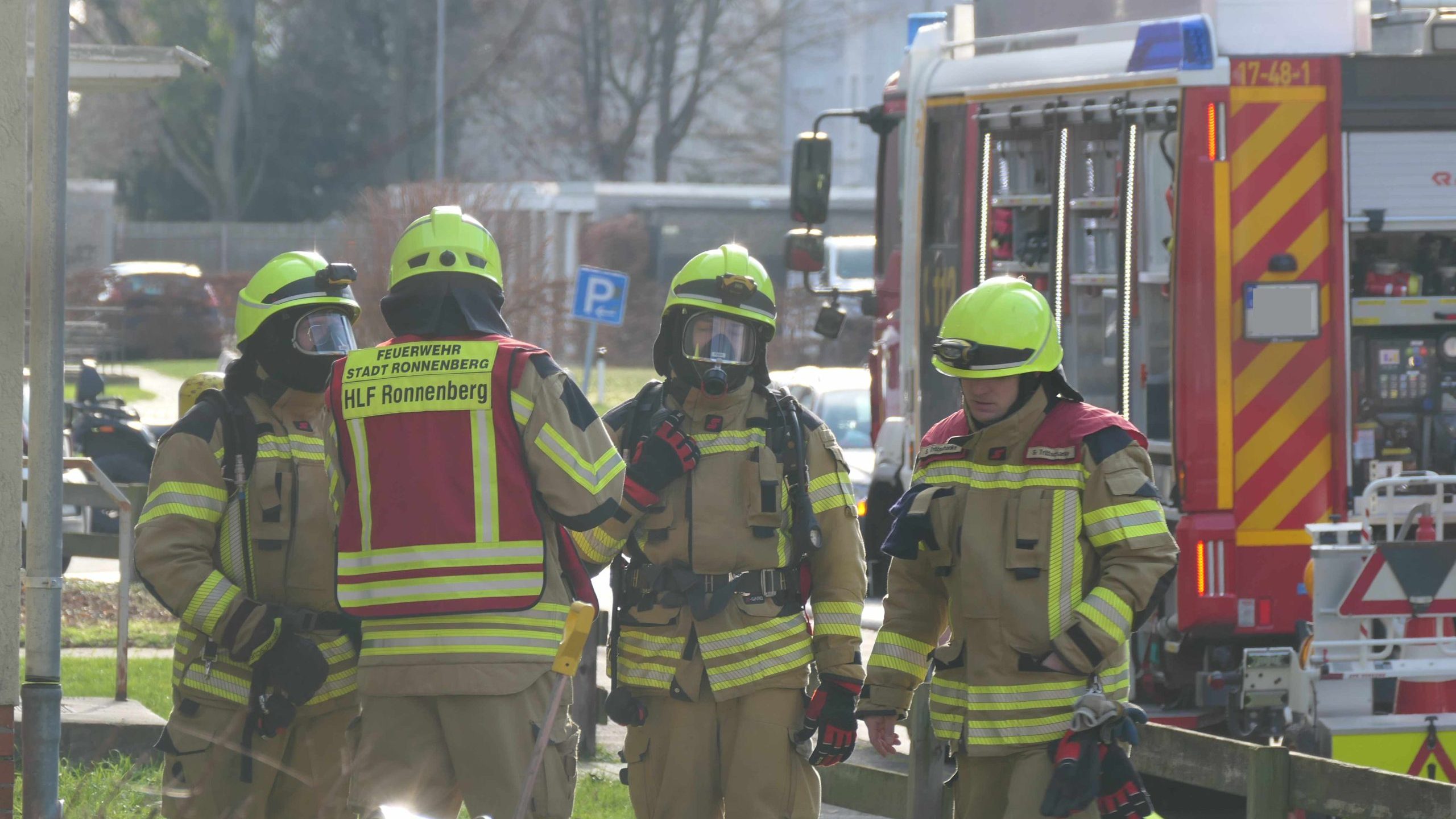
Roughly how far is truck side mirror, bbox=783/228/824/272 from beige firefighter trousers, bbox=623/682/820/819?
6.07 meters

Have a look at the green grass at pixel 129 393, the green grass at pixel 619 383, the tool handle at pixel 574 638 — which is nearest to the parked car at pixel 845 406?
the green grass at pixel 619 383

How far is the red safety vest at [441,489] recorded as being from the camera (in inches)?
168

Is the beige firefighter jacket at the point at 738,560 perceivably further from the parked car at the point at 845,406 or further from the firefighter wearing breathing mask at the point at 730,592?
the parked car at the point at 845,406

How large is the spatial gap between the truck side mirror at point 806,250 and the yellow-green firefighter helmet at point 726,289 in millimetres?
5617

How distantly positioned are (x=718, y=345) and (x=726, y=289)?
156 mm

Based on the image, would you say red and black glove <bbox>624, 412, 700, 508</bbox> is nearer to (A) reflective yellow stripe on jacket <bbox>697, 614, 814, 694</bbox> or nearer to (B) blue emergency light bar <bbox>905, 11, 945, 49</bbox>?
(A) reflective yellow stripe on jacket <bbox>697, 614, 814, 694</bbox>

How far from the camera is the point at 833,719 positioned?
477cm

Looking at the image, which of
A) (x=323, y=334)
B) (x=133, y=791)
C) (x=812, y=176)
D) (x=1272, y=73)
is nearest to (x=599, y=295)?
(x=812, y=176)

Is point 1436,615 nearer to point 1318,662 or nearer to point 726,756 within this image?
point 1318,662

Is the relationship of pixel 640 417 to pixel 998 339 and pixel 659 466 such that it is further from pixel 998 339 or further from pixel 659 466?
pixel 998 339

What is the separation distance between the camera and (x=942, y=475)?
4.45 metres

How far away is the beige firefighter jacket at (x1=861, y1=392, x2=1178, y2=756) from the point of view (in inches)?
165

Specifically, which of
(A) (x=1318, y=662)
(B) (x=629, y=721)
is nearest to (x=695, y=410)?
(B) (x=629, y=721)

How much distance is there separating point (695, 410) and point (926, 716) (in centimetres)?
104
